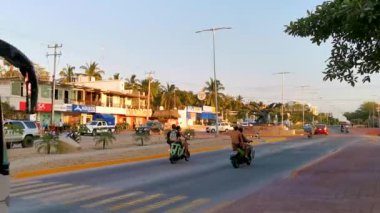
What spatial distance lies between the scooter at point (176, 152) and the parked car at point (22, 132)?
1378 centimetres

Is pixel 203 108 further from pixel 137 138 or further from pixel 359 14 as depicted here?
pixel 359 14

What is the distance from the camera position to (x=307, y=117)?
186 m

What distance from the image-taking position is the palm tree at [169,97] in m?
118

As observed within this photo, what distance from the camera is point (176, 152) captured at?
21422 mm

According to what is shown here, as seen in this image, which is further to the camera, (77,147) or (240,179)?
(77,147)

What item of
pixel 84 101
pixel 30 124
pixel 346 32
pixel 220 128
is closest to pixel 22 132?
pixel 30 124

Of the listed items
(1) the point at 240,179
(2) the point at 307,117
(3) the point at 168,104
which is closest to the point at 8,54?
(1) the point at 240,179

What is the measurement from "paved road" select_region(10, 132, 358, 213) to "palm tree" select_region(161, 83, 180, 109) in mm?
97533

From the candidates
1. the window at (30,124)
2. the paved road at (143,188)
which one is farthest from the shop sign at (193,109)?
the paved road at (143,188)

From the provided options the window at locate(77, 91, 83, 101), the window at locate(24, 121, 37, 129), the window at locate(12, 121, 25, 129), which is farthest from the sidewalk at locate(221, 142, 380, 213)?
the window at locate(77, 91, 83, 101)

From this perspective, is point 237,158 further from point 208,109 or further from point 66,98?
point 208,109

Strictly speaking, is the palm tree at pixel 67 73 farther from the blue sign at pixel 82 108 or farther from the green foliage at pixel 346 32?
the green foliage at pixel 346 32

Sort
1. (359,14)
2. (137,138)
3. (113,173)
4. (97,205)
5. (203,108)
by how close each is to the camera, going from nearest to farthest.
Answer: (359,14), (97,205), (113,173), (137,138), (203,108)

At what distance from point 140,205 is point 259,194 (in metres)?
2.76
